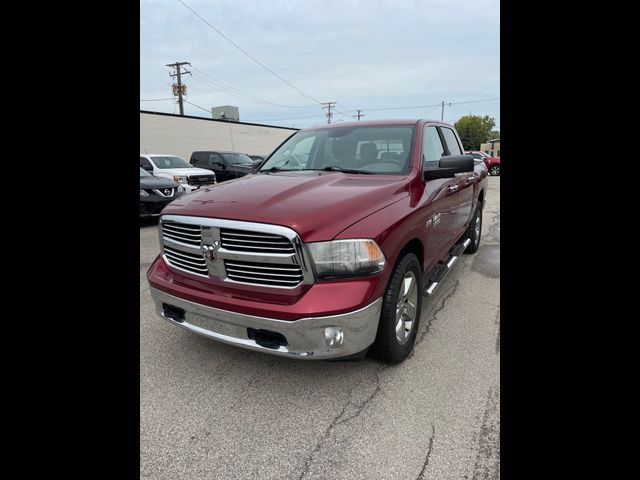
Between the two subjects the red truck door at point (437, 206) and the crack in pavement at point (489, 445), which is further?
the red truck door at point (437, 206)

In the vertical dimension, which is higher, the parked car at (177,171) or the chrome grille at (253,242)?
the parked car at (177,171)

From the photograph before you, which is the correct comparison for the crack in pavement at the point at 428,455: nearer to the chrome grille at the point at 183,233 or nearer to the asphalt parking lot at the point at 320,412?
the asphalt parking lot at the point at 320,412

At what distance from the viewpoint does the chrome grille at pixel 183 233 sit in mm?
2486

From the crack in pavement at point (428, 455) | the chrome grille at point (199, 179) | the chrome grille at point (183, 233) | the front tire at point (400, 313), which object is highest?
the chrome grille at point (199, 179)

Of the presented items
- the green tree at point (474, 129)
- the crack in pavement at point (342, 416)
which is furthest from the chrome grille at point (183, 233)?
the green tree at point (474, 129)

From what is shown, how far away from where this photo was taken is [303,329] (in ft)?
6.94

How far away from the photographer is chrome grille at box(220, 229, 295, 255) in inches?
85.1

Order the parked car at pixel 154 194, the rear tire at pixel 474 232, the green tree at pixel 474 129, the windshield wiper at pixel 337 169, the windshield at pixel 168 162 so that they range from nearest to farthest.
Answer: the windshield wiper at pixel 337 169 → the rear tire at pixel 474 232 → the parked car at pixel 154 194 → the windshield at pixel 168 162 → the green tree at pixel 474 129

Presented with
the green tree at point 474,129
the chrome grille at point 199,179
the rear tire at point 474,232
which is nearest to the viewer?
the rear tire at point 474,232

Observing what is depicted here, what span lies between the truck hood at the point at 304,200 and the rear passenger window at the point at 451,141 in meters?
1.78

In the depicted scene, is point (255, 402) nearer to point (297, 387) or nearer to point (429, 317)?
point (297, 387)
